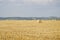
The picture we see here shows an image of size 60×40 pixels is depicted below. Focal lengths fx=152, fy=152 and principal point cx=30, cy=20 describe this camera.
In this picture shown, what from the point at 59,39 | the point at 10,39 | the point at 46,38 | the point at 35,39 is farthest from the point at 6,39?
the point at 59,39

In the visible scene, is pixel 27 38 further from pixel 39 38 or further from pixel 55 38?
pixel 55 38

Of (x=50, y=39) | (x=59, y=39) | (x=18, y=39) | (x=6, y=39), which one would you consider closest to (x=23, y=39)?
(x=18, y=39)

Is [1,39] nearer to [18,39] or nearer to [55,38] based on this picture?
[18,39]

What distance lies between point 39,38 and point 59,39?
1.52 feet

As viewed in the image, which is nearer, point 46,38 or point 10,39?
point 10,39

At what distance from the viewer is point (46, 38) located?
11.7 feet

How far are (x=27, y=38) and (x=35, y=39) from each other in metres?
0.19

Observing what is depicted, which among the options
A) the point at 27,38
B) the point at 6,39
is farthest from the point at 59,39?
the point at 6,39

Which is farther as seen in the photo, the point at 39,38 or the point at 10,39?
the point at 39,38

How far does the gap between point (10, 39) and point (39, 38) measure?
2.25ft

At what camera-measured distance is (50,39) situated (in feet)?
11.4

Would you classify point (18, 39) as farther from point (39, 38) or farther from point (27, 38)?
point (39, 38)

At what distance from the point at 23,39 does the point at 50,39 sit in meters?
0.62

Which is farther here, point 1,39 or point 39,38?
point 39,38
